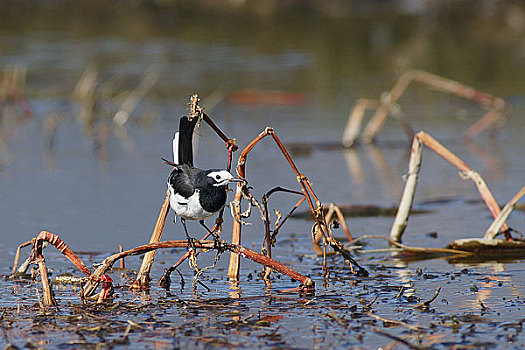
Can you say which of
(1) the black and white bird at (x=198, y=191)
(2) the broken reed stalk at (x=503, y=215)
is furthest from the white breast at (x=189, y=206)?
(2) the broken reed stalk at (x=503, y=215)

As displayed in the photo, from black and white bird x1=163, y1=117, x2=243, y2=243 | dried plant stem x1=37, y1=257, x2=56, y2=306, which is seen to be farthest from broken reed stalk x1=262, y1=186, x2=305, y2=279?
dried plant stem x1=37, y1=257, x2=56, y2=306

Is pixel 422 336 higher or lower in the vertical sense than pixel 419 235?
lower

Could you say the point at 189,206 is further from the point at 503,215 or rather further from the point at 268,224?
the point at 503,215

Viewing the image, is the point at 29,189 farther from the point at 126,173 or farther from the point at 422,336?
the point at 422,336

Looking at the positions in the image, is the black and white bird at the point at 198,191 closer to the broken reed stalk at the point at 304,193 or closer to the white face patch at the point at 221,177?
the white face patch at the point at 221,177

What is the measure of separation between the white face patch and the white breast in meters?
0.11

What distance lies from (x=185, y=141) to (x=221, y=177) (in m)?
0.56

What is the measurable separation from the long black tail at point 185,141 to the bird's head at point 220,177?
0.46m

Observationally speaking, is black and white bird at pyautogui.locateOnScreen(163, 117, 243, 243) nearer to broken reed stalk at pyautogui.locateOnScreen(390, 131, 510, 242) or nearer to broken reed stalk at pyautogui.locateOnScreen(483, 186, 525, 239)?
broken reed stalk at pyautogui.locateOnScreen(390, 131, 510, 242)

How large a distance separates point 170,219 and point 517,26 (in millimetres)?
21201

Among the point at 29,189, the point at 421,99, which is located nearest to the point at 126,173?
the point at 29,189

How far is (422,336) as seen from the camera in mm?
4559

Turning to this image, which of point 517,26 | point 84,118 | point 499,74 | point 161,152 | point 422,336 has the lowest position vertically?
point 422,336

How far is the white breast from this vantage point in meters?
5.00
